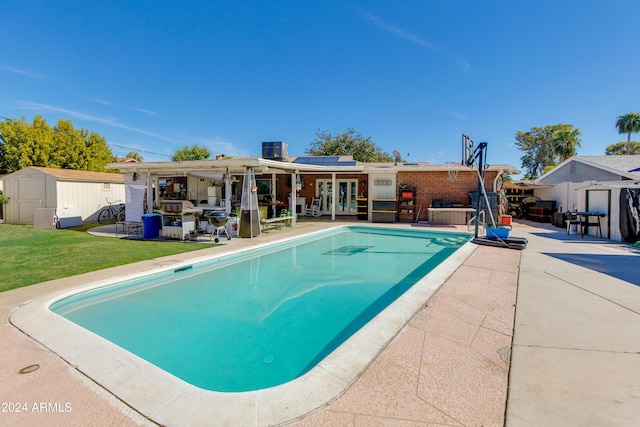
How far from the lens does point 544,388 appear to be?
2346 mm

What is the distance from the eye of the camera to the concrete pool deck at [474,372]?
2.05 m

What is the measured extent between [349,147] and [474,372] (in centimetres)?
3457

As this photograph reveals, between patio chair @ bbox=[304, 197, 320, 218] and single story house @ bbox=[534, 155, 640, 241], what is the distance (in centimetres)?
1234

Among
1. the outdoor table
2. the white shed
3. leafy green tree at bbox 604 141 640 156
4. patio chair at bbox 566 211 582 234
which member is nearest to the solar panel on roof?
patio chair at bbox 566 211 582 234

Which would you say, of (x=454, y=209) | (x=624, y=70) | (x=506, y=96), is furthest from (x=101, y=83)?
(x=624, y=70)

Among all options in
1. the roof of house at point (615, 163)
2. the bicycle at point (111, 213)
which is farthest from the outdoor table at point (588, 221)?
the bicycle at point (111, 213)

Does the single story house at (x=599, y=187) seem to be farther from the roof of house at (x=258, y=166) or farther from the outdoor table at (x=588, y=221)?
the roof of house at (x=258, y=166)

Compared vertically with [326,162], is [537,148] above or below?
above

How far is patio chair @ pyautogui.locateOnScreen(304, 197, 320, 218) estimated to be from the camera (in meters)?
18.3

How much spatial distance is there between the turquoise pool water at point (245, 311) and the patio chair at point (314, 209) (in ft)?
31.5

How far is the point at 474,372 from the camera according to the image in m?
2.57

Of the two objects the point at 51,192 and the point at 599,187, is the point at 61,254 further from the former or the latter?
the point at 599,187

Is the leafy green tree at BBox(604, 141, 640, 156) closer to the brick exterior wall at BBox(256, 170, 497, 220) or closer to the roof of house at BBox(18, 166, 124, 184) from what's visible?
the brick exterior wall at BBox(256, 170, 497, 220)

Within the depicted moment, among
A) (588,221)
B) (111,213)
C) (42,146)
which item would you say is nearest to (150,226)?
(111,213)
